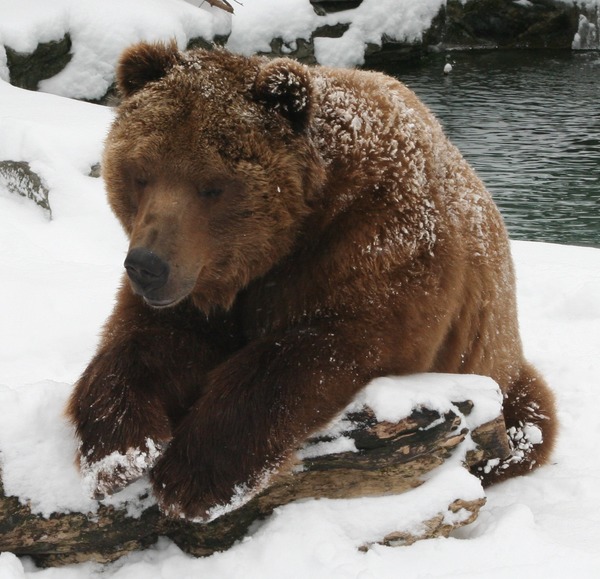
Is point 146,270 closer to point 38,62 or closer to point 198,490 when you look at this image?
point 198,490

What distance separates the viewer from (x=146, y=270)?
108 inches

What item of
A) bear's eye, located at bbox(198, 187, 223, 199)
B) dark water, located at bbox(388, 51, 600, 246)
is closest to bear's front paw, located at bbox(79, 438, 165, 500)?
bear's eye, located at bbox(198, 187, 223, 199)

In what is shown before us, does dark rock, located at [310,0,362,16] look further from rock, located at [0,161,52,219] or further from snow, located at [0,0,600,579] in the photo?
rock, located at [0,161,52,219]

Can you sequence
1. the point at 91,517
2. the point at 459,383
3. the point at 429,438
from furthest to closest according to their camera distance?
the point at 459,383
the point at 429,438
the point at 91,517

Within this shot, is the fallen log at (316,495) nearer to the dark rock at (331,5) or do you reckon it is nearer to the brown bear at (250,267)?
the brown bear at (250,267)

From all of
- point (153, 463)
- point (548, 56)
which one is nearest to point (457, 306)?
point (153, 463)

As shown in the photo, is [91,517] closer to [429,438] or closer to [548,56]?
[429,438]

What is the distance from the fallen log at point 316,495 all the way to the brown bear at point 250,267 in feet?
0.42

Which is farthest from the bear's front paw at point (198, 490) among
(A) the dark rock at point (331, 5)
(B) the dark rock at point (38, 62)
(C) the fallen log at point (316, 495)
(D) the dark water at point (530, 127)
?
(A) the dark rock at point (331, 5)

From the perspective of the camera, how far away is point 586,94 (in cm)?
1786

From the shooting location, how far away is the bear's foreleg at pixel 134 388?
280 centimetres

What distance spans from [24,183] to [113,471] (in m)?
5.45

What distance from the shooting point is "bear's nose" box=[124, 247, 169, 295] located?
2.74 meters

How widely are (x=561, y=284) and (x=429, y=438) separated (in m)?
4.08
